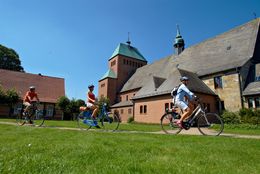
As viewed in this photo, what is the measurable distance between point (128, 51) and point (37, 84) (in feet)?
84.3

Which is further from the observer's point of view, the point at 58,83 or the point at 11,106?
the point at 58,83

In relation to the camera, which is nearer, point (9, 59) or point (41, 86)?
point (41, 86)

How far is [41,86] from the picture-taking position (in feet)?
134

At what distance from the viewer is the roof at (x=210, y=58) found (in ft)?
82.8

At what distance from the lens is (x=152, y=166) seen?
291cm

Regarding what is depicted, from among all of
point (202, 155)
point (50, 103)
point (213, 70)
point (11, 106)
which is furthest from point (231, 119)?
point (11, 106)

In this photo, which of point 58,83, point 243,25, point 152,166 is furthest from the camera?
point 58,83

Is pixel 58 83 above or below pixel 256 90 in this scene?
above

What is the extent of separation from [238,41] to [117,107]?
2421cm

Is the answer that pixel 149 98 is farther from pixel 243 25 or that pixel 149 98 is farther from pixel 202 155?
pixel 202 155

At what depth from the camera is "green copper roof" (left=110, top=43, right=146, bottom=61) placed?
2113 inches

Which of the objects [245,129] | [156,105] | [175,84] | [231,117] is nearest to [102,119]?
[245,129]

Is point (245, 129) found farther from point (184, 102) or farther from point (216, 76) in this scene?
point (184, 102)

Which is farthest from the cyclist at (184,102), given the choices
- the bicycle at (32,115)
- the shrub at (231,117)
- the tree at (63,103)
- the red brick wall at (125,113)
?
the tree at (63,103)
